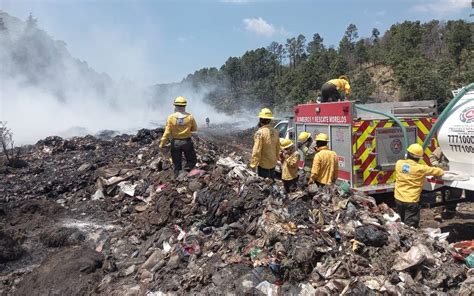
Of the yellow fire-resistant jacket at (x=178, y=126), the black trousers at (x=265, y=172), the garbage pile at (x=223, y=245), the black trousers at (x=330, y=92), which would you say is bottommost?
the garbage pile at (x=223, y=245)

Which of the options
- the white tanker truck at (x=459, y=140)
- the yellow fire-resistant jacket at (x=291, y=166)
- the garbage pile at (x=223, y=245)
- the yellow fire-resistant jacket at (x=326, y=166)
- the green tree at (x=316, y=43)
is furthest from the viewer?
the green tree at (x=316, y=43)

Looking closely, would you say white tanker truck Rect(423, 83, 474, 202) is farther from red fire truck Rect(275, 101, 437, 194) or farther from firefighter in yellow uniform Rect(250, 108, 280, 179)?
firefighter in yellow uniform Rect(250, 108, 280, 179)

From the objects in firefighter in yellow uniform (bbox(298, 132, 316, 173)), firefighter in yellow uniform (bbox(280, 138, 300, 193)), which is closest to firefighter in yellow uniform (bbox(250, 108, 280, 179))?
firefighter in yellow uniform (bbox(280, 138, 300, 193))

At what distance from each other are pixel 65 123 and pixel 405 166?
97.8 ft

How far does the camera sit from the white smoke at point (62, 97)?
96.2 ft

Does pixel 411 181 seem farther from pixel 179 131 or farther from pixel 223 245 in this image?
pixel 179 131

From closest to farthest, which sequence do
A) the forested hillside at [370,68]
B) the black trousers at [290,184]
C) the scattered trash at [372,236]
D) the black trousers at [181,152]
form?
the scattered trash at [372,236] < the black trousers at [290,184] < the black trousers at [181,152] < the forested hillside at [370,68]

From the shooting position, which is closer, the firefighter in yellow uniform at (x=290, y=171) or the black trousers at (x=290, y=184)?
the firefighter in yellow uniform at (x=290, y=171)

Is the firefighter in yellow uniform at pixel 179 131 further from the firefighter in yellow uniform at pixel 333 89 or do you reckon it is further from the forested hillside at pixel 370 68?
the forested hillside at pixel 370 68

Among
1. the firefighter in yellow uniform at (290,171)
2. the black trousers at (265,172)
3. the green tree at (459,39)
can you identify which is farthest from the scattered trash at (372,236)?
the green tree at (459,39)

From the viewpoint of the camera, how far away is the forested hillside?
2703 cm

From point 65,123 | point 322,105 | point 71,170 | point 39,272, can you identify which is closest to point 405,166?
point 322,105

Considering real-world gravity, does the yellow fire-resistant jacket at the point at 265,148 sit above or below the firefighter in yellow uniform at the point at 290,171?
above

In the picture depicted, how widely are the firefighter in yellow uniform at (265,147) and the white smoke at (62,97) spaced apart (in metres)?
19.7
